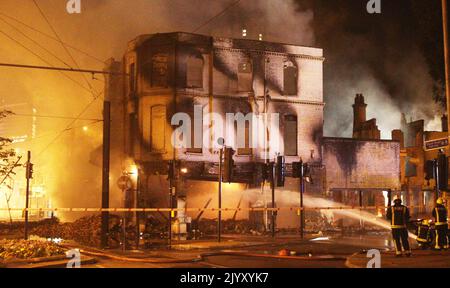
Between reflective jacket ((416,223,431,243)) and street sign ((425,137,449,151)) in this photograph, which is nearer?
street sign ((425,137,449,151))

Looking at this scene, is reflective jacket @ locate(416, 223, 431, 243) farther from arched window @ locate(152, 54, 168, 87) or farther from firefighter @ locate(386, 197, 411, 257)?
arched window @ locate(152, 54, 168, 87)

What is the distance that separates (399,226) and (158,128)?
18.9 m

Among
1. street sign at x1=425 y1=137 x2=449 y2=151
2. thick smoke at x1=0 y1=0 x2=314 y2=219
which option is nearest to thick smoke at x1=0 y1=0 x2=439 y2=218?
thick smoke at x1=0 y1=0 x2=314 y2=219

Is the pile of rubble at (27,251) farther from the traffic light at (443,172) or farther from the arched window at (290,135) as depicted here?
the arched window at (290,135)

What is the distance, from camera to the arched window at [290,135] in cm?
3331

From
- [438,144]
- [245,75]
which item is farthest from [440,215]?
[245,75]

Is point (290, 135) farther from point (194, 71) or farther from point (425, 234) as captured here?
point (425, 234)

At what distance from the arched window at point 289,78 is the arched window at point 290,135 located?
1718 millimetres

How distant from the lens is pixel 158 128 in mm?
30531

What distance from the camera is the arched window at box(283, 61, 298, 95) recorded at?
1315 inches

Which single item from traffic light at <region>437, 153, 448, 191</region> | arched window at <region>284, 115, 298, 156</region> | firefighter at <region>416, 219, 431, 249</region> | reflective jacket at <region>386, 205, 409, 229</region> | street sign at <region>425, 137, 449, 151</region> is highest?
arched window at <region>284, 115, 298, 156</region>

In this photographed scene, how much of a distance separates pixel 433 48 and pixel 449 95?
7144 mm

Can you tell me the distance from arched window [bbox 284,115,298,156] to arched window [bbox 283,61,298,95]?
1718 millimetres
